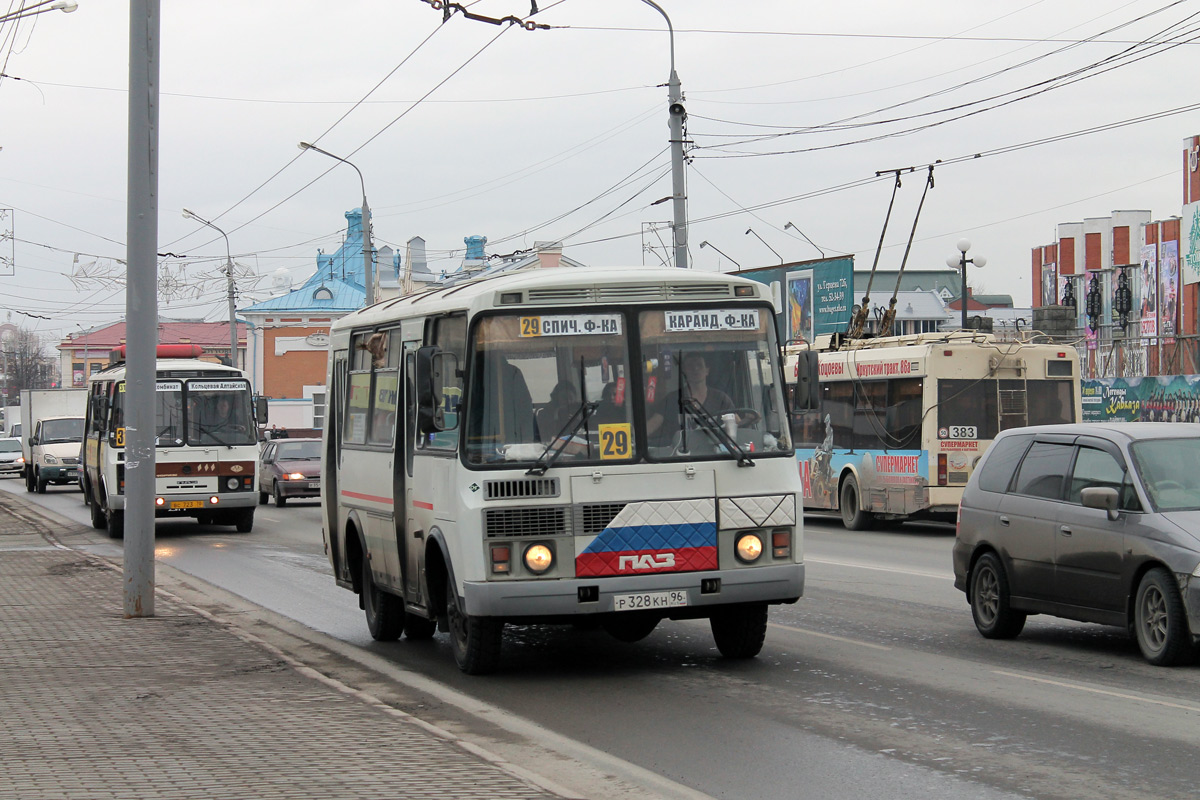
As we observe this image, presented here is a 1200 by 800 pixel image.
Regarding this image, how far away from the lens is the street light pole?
2677 cm

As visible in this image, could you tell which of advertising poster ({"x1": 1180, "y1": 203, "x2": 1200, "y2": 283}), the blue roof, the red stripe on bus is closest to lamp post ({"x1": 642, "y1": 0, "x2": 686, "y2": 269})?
the red stripe on bus

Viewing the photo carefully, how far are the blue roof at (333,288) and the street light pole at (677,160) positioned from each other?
50729 millimetres

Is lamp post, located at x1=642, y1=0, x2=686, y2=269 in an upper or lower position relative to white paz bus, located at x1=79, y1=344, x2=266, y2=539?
upper

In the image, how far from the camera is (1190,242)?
49.0 meters

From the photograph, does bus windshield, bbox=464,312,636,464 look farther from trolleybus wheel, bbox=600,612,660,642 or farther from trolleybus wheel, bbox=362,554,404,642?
trolleybus wheel, bbox=362,554,404,642

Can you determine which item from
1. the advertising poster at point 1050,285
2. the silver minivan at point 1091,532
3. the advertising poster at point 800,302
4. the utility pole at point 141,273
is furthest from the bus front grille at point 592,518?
the advertising poster at point 1050,285

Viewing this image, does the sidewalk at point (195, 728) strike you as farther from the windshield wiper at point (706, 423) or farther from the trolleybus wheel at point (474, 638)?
the windshield wiper at point (706, 423)

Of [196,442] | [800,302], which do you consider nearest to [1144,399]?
[800,302]

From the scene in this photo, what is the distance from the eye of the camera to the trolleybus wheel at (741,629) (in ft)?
34.3

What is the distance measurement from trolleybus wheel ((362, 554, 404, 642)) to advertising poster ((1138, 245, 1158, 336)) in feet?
155

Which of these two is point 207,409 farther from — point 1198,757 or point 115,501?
point 1198,757

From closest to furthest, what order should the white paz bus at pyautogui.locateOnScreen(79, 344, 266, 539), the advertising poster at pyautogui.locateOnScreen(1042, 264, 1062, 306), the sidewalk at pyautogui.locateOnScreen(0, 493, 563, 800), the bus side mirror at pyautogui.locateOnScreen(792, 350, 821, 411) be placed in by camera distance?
the sidewalk at pyautogui.locateOnScreen(0, 493, 563, 800) → the bus side mirror at pyautogui.locateOnScreen(792, 350, 821, 411) → the white paz bus at pyautogui.locateOnScreen(79, 344, 266, 539) → the advertising poster at pyautogui.locateOnScreen(1042, 264, 1062, 306)

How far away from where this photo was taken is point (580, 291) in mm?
9969

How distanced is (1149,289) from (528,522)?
5146cm
